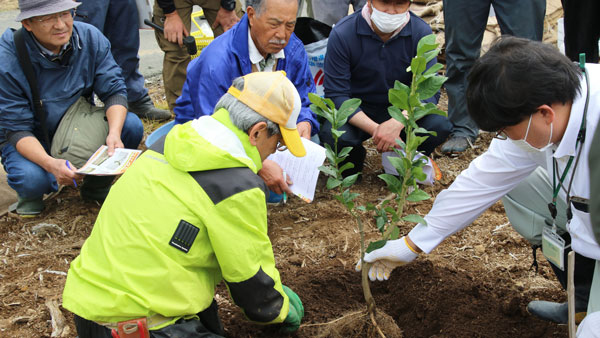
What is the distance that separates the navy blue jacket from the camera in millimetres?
3449

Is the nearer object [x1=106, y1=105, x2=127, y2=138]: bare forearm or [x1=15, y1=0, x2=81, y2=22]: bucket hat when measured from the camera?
[x1=15, y1=0, x2=81, y2=22]: bucket hat

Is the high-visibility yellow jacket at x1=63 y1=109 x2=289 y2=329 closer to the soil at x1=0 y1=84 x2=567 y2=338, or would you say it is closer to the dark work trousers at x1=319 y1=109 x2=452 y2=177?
the soil at x1=0 y1=84 x2=567 y2=338

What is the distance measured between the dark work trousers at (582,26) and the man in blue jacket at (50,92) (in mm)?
2852

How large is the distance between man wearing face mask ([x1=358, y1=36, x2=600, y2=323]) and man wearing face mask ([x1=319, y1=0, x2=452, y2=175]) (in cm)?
118

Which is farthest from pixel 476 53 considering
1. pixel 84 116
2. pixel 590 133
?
pixel 84 116

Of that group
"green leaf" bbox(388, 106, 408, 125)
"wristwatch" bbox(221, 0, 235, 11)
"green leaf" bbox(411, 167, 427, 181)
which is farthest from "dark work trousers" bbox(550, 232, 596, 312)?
"wristwatch" bbox(221, 0, 235, 11)

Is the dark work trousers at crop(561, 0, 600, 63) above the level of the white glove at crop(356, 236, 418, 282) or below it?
above

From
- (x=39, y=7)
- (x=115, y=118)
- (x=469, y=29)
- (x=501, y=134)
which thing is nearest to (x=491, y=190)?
(x=501, y=134)

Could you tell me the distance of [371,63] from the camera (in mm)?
3482

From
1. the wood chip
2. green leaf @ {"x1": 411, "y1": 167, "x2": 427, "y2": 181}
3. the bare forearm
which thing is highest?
green leaf @ {"x1": 411, "y1": 167, "x2": 427, "y2": 181}

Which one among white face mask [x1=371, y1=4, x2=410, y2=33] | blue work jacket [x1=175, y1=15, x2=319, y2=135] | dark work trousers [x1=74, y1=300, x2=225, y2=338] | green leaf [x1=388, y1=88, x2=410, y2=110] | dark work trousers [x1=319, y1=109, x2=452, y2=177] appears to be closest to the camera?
dark work trousers [x1=74, y1=300, x2=225, y2=338]

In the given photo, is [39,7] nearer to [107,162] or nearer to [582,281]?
[107,162]

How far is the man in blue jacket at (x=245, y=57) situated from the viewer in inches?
114

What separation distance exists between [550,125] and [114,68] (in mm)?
2694
